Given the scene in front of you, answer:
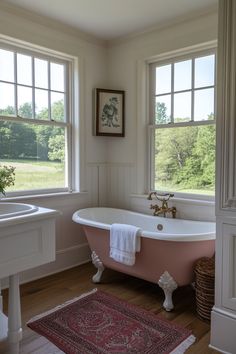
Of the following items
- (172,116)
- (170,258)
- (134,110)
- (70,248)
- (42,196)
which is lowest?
(70,248)

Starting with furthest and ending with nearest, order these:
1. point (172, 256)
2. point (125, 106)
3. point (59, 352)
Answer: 1. point (125, 106)
2. point (172, 256)
3. point (59, 352)

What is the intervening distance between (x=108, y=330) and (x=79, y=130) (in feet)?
6.85

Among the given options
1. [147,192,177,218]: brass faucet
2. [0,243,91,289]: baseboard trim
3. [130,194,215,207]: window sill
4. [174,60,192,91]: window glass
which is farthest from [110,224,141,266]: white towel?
[174,60,192,91]: window glass

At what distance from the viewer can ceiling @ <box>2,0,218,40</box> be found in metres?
2.68

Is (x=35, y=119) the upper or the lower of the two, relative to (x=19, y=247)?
upper

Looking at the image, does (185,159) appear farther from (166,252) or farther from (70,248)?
(70,248)

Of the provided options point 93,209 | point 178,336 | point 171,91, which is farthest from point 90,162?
point 178,336

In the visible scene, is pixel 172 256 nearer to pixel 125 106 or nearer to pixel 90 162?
pixel 90 162

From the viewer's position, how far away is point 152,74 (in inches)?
135

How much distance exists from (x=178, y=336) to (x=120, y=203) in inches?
71.2

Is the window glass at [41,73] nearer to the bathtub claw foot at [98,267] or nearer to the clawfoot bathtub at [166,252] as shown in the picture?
the clawfoot bathtub at [166,252]

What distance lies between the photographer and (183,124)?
316 centimetres

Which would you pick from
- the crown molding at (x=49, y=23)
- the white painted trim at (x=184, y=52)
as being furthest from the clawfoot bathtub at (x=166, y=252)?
the crown molding at (x=49, y=23)

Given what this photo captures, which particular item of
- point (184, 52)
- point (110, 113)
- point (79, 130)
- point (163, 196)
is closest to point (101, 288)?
point (163, 196)
